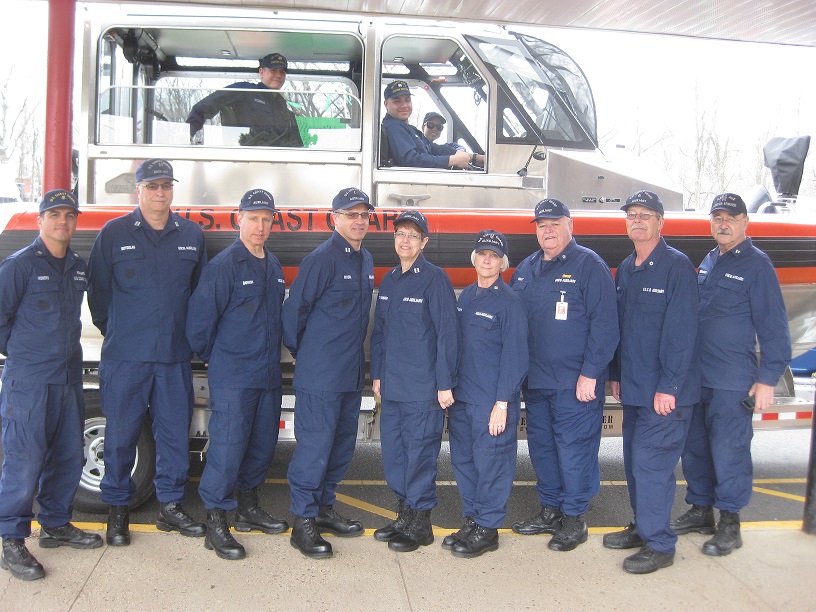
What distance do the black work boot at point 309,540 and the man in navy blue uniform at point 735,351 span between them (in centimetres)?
197

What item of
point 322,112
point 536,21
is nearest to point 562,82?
point 536,21

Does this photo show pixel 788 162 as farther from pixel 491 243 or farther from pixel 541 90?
pixel 491 243

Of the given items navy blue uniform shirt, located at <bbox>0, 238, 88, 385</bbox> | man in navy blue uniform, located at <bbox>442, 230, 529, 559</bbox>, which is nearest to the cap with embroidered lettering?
man in navy blue uniform, located at <bbox>442, 230, 529, 559</bbox>

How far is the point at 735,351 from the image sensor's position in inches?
156

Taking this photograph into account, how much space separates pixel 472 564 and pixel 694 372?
57.8 inches

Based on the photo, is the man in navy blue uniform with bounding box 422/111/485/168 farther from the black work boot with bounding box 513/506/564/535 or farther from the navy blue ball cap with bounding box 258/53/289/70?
the black work boot with bounding box 513/506/564/535

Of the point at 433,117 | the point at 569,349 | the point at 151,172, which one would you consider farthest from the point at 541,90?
the point at 151,172

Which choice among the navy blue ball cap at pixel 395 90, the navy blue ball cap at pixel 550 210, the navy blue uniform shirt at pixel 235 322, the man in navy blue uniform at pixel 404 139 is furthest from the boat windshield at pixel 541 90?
the navy blue uniform shirt at pixel 235 322

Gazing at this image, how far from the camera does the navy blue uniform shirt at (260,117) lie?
15.1 ft

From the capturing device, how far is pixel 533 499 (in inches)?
204

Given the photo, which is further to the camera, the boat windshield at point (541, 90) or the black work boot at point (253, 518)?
the boat windshield at point (541, 90)

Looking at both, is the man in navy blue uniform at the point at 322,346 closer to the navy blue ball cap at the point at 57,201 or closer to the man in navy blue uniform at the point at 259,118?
the man in navy blue uniform at the point at 259,118

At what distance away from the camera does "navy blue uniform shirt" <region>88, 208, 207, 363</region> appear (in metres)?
3.83

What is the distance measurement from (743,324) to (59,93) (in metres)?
3.97
